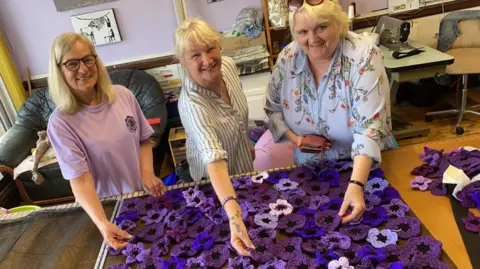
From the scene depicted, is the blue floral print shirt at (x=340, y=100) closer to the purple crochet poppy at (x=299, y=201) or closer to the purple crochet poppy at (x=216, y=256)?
the purple crochet poppy at (x=299, y=201)

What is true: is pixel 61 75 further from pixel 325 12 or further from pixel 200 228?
pixel 325 12

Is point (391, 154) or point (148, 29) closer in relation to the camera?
point (391, 154)

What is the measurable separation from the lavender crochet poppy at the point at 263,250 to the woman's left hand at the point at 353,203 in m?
0.22

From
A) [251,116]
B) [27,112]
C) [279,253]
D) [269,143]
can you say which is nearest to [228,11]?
[251,116]

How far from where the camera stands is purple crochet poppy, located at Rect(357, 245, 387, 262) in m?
0.90

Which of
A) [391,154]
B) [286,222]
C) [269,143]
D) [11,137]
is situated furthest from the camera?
[11,137]

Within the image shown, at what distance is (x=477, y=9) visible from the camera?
10.9ft

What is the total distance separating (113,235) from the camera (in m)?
1.12

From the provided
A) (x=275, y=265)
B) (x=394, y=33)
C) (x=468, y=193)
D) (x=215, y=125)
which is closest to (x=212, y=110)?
(x=215, y=125)

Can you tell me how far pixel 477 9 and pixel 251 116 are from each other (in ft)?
7.29

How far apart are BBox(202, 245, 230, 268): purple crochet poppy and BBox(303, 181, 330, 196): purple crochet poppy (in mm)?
348

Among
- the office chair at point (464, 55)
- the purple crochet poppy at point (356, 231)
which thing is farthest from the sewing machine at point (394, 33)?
the purple crochet poppy at point (356, 231)

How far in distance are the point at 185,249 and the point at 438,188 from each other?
78 cm

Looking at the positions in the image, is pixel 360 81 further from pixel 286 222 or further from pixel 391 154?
pixel 286 222
